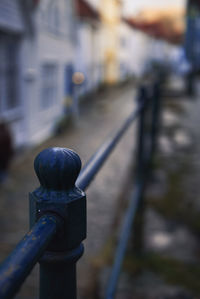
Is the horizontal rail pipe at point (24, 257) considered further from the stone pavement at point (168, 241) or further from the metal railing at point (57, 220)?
the stone pavement at point (168, 241)

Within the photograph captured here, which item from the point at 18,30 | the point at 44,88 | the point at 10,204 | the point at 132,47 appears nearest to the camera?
the point at 10,204

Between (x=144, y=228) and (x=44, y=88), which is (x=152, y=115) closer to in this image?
(x=144, y=228)

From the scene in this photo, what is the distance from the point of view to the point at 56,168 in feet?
2.42

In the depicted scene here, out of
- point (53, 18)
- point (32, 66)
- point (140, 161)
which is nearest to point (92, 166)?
point (140, 161)

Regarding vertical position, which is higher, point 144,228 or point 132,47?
point 132,47

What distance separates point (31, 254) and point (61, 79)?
1251 cm

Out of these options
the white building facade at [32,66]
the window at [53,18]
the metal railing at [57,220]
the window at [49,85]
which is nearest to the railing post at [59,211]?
the metal railing at [57,220]

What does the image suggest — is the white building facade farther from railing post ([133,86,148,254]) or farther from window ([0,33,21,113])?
railing post ([133,86,148,254])

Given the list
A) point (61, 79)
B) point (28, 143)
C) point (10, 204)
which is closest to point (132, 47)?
point (61, 79)

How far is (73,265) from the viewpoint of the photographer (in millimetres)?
822

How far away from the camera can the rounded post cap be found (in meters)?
0.74

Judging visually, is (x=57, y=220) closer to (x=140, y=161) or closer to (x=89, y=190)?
(x=89, y=190)

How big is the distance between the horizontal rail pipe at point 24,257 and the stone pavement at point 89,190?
3.26 ft

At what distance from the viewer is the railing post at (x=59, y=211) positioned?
75 centimetres
